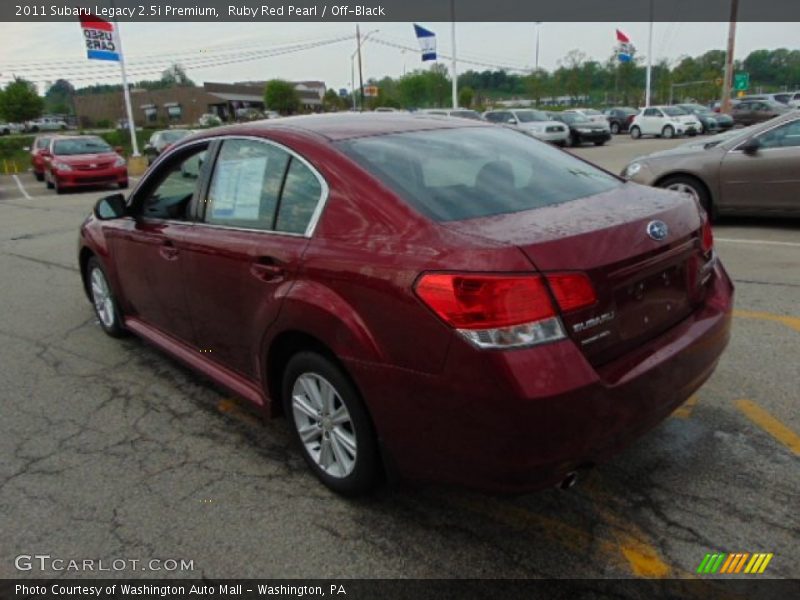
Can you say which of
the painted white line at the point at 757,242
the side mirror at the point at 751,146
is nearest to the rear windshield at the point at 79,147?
the side mirror at the point at 751,146

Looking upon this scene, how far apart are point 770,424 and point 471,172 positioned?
2.01 metres

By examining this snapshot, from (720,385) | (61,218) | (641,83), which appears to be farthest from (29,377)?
(641,83)

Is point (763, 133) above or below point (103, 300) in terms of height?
above

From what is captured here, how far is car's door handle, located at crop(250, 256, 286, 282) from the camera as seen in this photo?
2.92m

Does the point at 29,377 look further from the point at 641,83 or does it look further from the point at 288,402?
A: the point at 641,83

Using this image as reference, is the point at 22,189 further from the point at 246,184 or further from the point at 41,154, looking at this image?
the point at 246,184

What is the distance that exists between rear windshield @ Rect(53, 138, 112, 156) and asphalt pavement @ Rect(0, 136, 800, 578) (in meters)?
16.7

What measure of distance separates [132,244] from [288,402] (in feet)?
6.20

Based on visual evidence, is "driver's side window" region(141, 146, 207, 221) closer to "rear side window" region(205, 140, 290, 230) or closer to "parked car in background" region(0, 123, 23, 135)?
"rear side window" region(205, 140, 290, 230)

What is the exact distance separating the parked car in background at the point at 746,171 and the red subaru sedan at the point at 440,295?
5.53 m

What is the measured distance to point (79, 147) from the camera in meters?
19.4

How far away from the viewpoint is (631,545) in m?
2.56

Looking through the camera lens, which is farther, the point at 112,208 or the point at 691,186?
the point at 691,186

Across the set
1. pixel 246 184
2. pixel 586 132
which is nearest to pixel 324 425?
pixel 246 184
